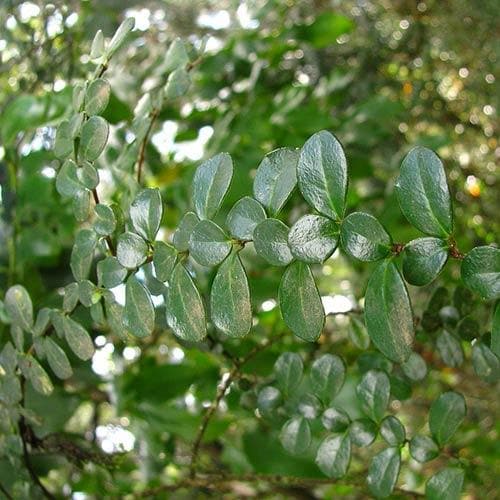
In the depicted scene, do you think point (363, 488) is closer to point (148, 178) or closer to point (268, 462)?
point (268, 462)

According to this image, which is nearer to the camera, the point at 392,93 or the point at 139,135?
the point at 139,135

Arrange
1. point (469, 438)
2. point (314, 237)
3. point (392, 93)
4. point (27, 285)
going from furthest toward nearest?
point (392, 93), point (469, 438), point (27, 285), point (314, 237)

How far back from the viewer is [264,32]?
1.06 metres

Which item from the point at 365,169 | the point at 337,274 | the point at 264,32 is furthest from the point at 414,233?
the point at 264,32

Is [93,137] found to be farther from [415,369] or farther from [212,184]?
[415,369]

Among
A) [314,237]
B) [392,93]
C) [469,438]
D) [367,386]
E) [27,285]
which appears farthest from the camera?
[392,93]

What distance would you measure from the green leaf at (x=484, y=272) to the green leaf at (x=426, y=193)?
0.04 feet

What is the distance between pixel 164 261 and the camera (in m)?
0.34

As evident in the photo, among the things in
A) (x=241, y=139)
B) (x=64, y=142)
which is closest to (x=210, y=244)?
(x=64, y=142)

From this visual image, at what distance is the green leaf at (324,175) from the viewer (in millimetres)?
286

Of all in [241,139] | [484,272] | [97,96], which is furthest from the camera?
[241,139]

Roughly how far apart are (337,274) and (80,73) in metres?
0.49

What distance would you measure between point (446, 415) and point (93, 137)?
0.22 metres

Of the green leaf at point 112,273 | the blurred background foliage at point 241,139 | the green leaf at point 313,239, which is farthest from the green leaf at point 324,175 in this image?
the blurred background foliage at point 241,139
